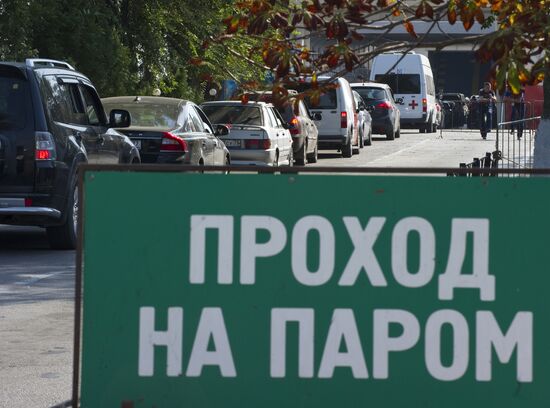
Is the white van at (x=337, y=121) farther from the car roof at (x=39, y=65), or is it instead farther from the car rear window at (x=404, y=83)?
the car roof at (x=39, y=65)

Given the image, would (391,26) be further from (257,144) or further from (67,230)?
(257,144)

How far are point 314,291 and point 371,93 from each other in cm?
3671

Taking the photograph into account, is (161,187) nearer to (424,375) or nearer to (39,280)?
(424,375)

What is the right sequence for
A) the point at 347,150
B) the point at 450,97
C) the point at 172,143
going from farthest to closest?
1. the point at 450,97
2. the point at 347,150
3. the point at 172,143

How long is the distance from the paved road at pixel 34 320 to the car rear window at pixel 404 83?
33.9 metres

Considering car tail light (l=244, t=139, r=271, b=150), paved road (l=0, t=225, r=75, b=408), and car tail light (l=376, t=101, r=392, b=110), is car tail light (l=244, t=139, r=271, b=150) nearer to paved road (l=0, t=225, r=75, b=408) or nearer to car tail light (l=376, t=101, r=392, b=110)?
paved road (l=0, t=225, r=75, b=408)

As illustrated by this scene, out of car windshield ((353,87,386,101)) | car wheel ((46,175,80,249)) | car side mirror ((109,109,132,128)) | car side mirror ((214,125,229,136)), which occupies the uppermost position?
car windshield ((353,87,386,101))

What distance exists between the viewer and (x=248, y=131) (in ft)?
77.2

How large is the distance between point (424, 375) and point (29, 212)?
A: 8334mm

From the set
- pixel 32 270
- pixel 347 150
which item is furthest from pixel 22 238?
pixel 347 150

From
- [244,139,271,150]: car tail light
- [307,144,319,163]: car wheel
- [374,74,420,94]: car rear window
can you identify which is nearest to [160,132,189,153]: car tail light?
[244,139,271,150]: car tail light

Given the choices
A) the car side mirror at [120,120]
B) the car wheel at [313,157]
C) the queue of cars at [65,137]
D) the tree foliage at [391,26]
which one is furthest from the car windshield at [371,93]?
the tree foliage at [391,26]

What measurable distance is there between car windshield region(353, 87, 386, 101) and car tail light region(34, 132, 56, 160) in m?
28.1

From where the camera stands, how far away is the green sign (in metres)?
5.43
